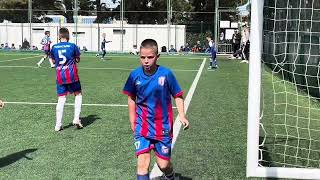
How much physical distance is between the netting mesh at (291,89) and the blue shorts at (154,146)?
2.30 m

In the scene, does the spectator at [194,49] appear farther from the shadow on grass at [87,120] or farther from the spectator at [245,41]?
the shadow on grass at [87,120]

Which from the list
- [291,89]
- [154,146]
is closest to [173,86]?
[154,146]

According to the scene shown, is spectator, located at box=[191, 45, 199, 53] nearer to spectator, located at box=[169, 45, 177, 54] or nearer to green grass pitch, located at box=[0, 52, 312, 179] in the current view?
spectator, located at box=[169, 45, 177, 54]

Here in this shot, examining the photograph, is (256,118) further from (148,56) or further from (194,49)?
(194,49)

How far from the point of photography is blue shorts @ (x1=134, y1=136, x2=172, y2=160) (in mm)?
4922

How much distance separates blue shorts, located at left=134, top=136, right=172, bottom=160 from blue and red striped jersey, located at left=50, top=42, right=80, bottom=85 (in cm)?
445

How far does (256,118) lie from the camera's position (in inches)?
244

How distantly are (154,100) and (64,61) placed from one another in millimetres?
4528

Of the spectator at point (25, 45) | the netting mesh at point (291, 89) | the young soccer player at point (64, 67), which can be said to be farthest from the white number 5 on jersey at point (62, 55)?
the spectator at point (25, 45)

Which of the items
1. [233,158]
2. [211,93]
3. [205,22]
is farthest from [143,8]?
[233,158]

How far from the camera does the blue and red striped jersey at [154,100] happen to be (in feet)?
16.2

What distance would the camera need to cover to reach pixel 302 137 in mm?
8570

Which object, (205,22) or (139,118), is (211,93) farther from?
(205,22)

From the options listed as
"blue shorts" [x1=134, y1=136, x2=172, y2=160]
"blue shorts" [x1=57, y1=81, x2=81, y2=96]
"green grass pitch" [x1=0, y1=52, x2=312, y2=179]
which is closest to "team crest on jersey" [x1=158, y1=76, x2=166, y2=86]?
"blue shorts" [x1=134, y1=136, x2=172, y2=160]
